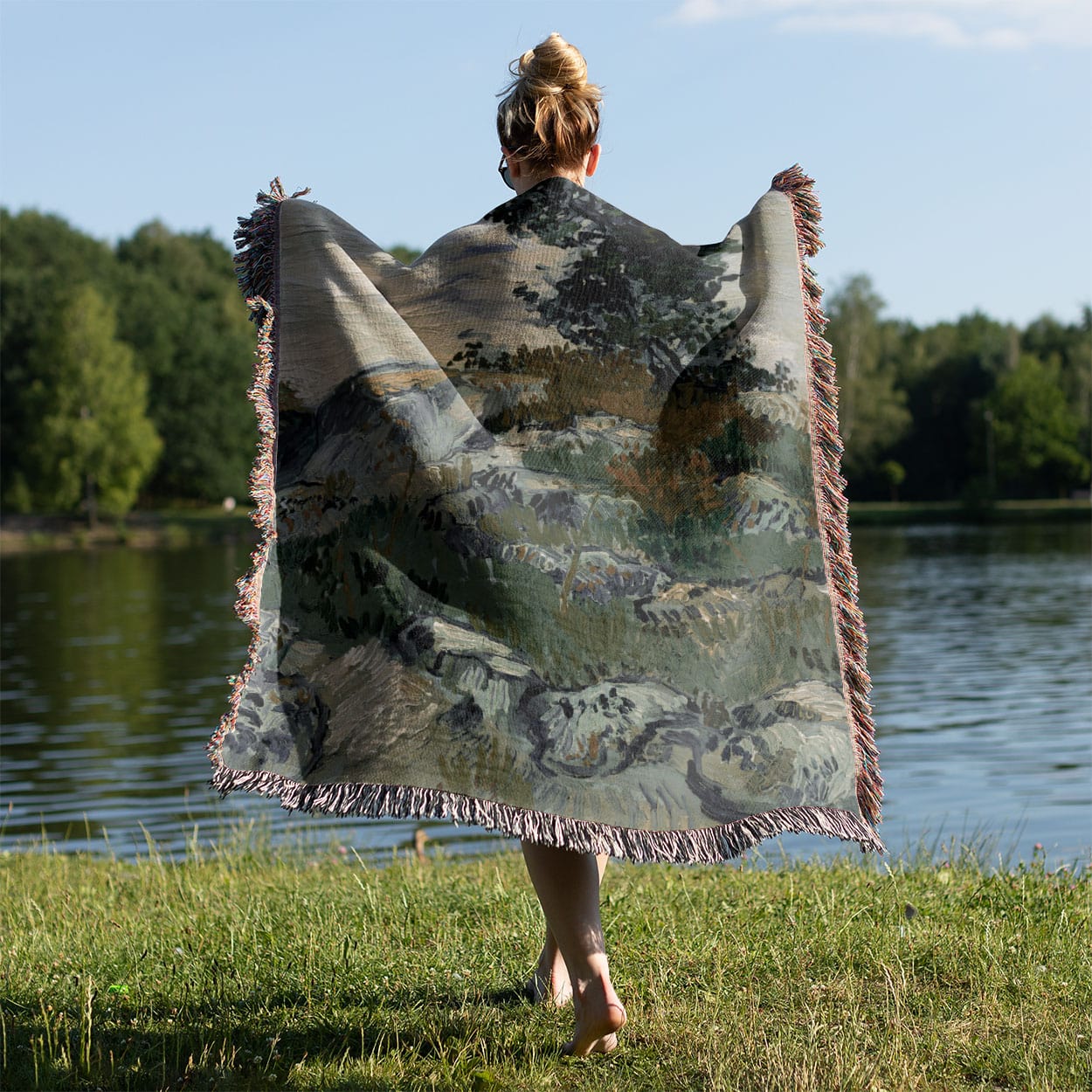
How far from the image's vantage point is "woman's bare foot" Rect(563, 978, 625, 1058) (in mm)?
2922

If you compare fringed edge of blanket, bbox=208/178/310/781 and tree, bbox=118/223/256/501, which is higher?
tree, bbox=118/223/256/501

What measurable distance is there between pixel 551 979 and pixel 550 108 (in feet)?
6.86

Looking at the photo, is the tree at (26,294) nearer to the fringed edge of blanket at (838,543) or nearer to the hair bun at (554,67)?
the hair bun at (554,67)

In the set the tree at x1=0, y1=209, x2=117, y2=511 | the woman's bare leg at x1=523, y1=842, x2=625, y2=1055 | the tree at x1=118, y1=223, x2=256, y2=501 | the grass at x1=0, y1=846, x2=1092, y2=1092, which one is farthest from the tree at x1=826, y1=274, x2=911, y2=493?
the woman's bare leg at x1=523, y1=842, x2=625, y2=1055

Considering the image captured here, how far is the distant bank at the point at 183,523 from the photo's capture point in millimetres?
51094

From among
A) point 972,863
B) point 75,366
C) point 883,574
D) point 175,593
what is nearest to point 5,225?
point 75,366

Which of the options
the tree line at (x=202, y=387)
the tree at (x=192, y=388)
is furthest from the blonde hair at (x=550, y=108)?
the tree at (x=192, y=388)

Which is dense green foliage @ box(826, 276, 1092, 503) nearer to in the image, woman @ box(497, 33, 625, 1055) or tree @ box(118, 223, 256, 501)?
tree @ box(118, 223, 256, 501)

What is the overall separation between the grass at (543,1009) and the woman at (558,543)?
0.34 metres

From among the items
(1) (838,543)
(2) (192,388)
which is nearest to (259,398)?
(1) (838,543)

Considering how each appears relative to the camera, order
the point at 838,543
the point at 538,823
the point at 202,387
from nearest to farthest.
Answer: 1. the point at 538,823
2. the point at 838,543
3. the point at 202,387

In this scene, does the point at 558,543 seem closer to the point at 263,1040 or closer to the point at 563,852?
the point at 563,852

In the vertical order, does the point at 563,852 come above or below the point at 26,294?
below

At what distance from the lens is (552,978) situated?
3330mm
